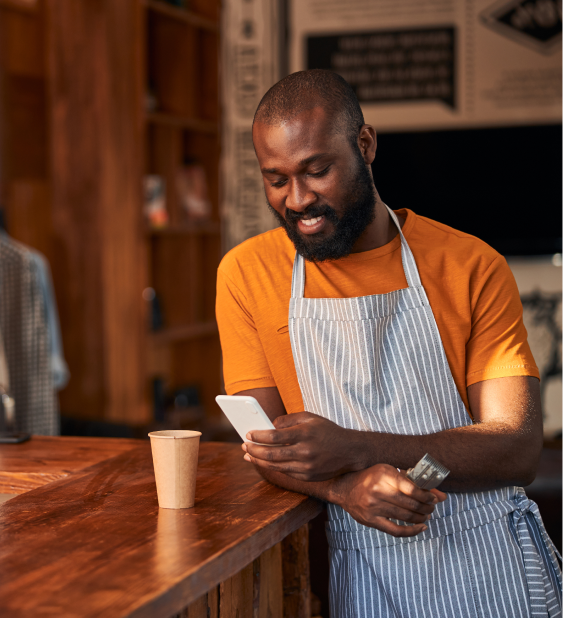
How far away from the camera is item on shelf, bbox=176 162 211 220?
4750 mm

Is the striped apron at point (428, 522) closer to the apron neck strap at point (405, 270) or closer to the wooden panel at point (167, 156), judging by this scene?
the apron neck strap at point (405, 270)

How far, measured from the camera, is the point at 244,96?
4.33 meters

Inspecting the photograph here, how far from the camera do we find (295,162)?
138cm

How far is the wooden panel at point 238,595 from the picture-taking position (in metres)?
1.20

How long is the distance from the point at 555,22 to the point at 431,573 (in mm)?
3555

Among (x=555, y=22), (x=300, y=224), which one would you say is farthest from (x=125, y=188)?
(x=300, y=224)

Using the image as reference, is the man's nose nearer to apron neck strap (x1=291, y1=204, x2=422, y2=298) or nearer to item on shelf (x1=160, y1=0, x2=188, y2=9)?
apron neck strap (x1=291, y1=204, x2=422, y2=298)

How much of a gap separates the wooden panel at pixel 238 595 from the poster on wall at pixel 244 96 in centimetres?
313

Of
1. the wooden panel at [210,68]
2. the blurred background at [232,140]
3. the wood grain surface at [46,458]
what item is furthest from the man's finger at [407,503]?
the wooden panel at [210,68]

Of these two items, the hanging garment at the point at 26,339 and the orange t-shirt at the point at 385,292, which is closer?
the orange t-shirt at the point at 385,292

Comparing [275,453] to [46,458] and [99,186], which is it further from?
[99,186]

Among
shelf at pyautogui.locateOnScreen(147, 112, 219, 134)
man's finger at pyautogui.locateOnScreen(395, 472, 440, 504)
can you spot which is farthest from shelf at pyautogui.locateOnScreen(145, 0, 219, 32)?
man's finger at pyautogui.locateOnScreen(395, 472, 440, 504)

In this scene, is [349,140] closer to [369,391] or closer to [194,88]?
[369,391]

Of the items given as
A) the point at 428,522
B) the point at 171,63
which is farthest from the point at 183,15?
the point at 428,522
